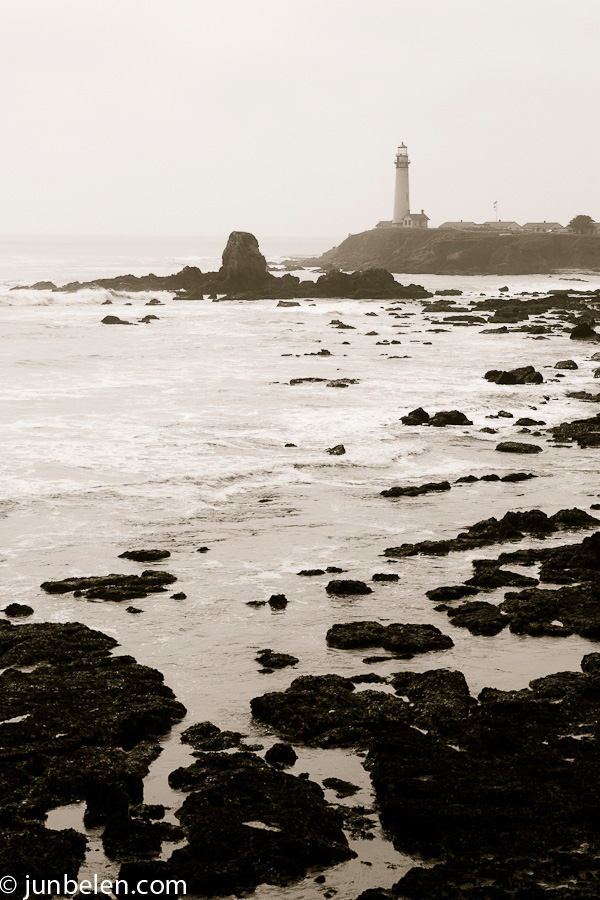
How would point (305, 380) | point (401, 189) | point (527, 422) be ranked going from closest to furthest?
point (527, 422), point (305, 380), point (401, 189)

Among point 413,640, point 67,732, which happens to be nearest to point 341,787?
point 67,732

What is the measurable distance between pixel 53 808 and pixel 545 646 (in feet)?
16.9

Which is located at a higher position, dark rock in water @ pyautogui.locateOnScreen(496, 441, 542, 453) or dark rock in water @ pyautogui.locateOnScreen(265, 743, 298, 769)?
dark rock in water @ pyautogui.locateOnScreen(496, 441, 542, 453)

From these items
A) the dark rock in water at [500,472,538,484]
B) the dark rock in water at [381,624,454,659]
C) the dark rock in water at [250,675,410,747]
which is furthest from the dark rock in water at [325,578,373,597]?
the dark rock in water at [500,472,538,484]

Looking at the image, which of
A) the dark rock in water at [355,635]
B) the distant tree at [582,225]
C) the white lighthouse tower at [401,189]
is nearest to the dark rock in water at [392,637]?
the dark rock in water at [355,635]

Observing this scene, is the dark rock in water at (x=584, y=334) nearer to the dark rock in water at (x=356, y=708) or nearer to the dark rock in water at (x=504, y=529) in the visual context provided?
the dark rock in water at (x=504, y=529)

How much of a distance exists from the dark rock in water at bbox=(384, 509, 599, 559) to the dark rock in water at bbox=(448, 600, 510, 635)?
6.69 feet

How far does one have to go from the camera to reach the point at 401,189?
115875 millimetres

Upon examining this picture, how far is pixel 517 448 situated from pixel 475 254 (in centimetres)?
8355

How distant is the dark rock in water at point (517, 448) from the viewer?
765 inches

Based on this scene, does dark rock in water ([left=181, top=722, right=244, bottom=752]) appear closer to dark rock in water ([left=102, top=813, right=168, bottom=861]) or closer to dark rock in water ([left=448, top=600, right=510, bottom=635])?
dark rock in water ([left=102, top=813, right=168, bottom=861])

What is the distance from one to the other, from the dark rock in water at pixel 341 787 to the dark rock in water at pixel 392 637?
2547mm

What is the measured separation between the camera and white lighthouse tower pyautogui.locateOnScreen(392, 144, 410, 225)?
113 metres

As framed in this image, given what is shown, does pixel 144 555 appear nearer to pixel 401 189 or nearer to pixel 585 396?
pixel 585 396
